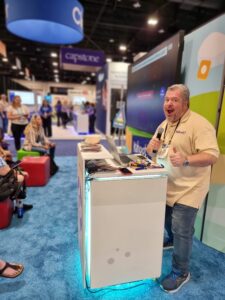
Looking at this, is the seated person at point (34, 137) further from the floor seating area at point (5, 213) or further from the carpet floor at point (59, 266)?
the floor seating area at point (5, 213)

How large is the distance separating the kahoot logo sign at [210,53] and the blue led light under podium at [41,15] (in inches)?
66.8

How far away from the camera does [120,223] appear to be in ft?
4.79

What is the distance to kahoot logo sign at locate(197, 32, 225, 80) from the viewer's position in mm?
1927

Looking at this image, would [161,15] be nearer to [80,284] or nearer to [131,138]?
[131,138]

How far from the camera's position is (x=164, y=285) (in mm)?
1663

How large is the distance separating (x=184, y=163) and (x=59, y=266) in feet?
4.60

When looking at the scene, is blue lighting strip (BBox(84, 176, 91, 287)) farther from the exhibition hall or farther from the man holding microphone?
the man holding microphone

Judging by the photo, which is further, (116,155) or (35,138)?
(35,138)

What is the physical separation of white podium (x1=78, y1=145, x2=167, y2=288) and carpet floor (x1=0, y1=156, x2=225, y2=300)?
0.16 meters

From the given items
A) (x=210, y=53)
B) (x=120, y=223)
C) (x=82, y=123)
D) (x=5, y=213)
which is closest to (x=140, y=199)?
(x=120, y=223)

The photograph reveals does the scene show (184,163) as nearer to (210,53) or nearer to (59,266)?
(210,53)

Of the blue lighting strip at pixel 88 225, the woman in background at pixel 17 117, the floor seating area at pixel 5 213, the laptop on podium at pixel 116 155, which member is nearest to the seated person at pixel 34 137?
the woman in background at pixel 17 117

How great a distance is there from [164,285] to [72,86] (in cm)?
2819

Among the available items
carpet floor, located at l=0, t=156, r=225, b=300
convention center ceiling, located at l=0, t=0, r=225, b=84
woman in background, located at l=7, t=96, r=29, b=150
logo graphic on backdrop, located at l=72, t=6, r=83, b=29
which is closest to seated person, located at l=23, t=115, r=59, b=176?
carpet floor, located at l=0, t=156, r=225, b=300
